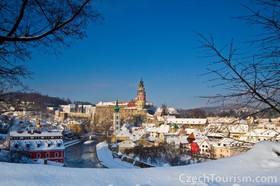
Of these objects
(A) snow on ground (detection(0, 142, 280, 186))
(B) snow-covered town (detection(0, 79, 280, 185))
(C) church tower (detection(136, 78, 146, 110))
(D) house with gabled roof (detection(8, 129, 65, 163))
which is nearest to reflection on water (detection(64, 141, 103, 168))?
(B) snow-covered town (detection(0, 79, 280, 185))

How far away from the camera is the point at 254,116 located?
274 cm

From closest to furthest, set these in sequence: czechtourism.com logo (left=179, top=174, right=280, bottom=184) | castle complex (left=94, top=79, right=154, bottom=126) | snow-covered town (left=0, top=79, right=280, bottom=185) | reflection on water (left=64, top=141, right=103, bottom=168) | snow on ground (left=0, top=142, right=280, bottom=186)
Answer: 1. snow on ground (left=0, top=142, right=280, bottom=186)
2. czechtourism.com logo (left=179, top=174, right=280, bottom=184)
3. snow-covered town (left=0, top=79, right=280, bottom=185)
4. reflection on water (left=64, top=141, right=103, bottom=168)
5. castle complex (left=94, top=79, right=154, bottom=126)

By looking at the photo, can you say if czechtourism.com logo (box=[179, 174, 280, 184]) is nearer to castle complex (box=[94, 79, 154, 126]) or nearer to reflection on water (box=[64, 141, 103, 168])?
reflection on water (box=[64, 141, 103, 168])

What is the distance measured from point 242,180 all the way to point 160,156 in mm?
27538

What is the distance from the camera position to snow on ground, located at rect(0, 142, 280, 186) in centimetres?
249

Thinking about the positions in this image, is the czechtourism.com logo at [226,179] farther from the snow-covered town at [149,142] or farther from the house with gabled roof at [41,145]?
the house with gabled roof at [41,145]

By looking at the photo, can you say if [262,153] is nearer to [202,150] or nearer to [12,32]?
[12,32]

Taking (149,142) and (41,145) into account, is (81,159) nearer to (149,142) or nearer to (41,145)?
(41,145)

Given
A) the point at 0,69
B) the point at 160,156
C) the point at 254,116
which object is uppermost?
the point at 0,69

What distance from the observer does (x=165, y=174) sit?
2926mm

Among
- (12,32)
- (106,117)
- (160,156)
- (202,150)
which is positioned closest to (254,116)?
(12,32)

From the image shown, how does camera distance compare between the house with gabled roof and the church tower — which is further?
the church tower

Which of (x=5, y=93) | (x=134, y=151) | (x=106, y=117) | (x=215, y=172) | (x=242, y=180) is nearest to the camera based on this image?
(x=242, y=180)

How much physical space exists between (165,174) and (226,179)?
0.63 metres
